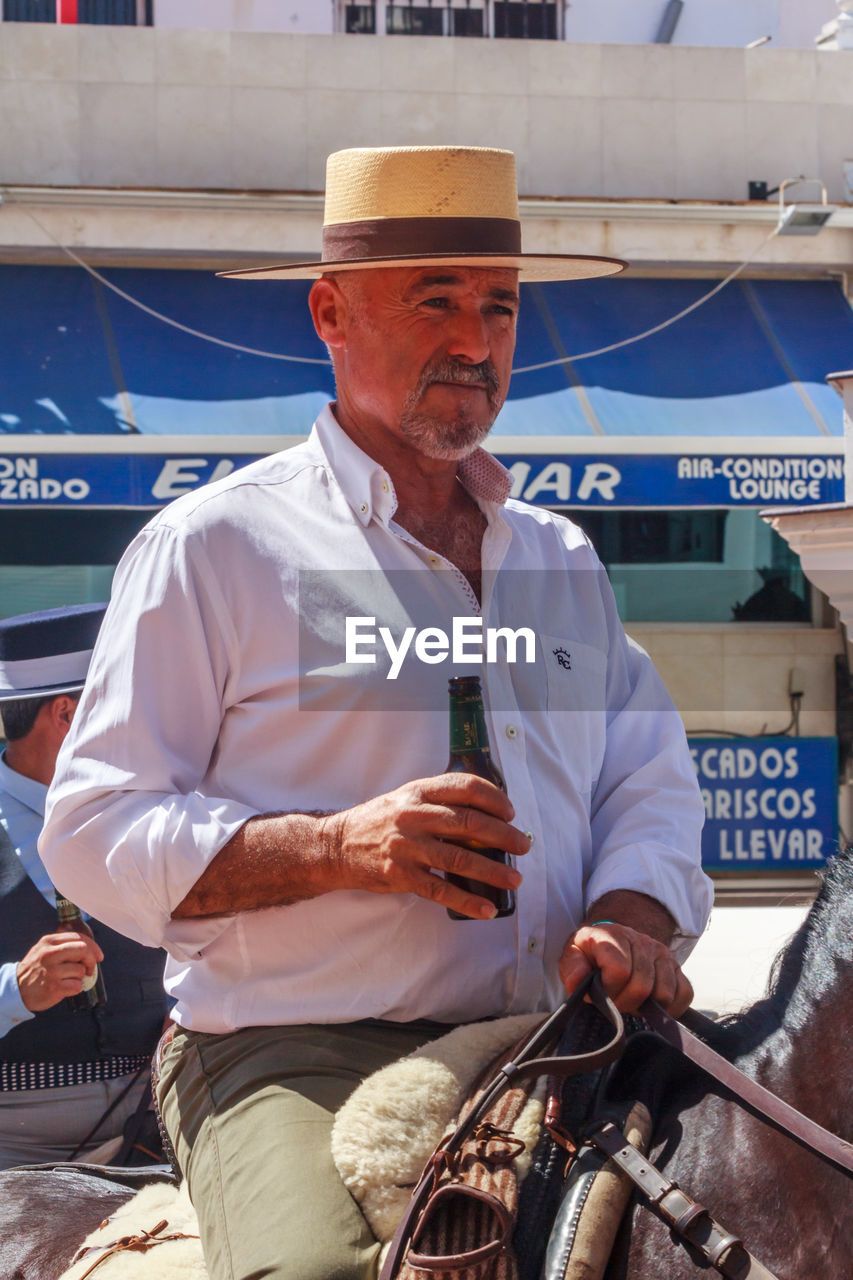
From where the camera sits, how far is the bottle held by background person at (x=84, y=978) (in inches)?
153

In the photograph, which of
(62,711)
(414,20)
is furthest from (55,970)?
(414,20)

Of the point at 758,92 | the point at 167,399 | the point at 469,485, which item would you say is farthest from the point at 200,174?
the point at 469,485

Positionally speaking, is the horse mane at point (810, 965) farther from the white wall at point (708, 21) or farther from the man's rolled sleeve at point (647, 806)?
the white wall at point (708, 21)

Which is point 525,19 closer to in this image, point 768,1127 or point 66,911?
point 66,911

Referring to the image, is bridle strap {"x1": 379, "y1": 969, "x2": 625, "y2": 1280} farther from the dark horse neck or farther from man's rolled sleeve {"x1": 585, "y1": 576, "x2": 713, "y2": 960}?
man's rolled sleeve {"x1": 585, "y1": 576, "x2": 713, "y2": 960}

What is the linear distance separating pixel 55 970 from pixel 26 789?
0.69m

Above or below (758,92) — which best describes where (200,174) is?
below

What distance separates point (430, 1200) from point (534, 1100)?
21 cm

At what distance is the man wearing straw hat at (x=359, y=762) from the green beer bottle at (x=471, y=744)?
0.10m

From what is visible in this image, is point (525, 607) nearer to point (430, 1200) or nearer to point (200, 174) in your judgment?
point (430, 1200)

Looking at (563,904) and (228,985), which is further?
(563,904)

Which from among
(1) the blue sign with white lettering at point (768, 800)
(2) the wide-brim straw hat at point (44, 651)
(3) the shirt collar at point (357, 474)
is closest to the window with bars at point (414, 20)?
(1) the blue sign with white lettering at point (768, 800)

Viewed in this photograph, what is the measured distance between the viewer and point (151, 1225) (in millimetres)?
2281

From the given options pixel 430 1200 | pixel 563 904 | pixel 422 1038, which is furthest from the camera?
pixel 563 904
